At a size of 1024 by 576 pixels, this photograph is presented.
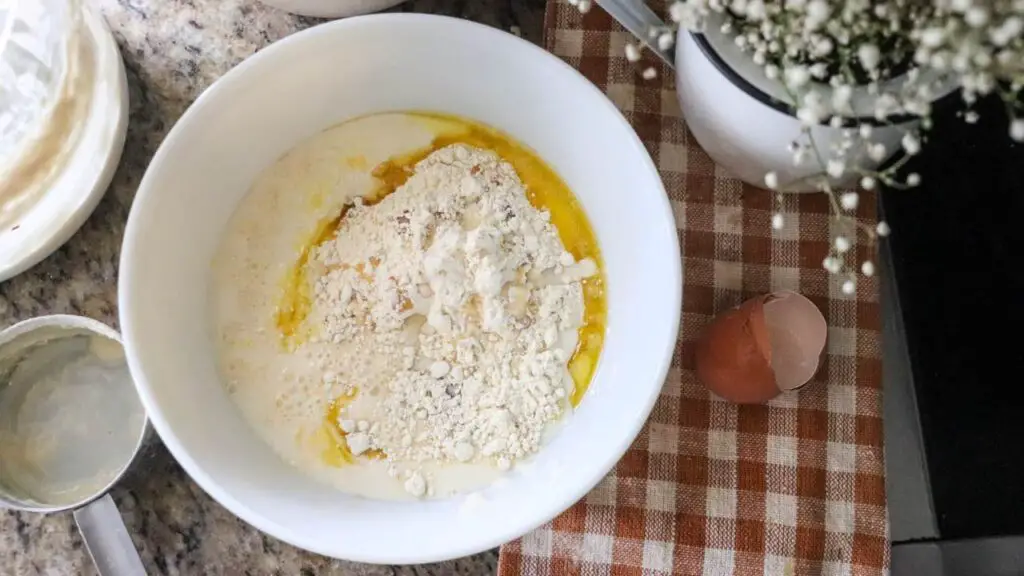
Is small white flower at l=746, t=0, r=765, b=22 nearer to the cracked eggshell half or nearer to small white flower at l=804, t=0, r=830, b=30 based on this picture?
small white flower at l=804, t=0, r=830, b=30

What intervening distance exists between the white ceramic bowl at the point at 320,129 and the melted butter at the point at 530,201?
0.01 metres

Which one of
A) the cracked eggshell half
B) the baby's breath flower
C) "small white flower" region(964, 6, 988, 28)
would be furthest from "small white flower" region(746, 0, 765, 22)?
the cracked eggshell half

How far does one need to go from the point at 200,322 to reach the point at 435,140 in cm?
27

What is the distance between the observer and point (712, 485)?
836mm

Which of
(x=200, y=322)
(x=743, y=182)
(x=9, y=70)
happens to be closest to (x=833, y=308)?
(x=743, y=182)

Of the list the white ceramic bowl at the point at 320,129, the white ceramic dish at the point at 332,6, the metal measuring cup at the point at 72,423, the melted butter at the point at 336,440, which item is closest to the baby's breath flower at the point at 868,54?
the white ceramic bowl at the point at 320,129

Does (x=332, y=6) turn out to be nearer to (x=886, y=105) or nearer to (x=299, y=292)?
(x=299, y=292)

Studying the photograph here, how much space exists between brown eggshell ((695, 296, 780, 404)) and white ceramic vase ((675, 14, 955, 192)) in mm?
118

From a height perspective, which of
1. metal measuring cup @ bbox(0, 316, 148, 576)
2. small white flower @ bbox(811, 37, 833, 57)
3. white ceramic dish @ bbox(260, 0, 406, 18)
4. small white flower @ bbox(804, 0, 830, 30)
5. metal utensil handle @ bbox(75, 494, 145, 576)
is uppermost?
small white flower @ bbox(804, 0, 830, 30)

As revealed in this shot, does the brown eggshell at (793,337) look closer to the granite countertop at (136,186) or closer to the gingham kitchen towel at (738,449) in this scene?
the gingham kitchen towel at (738,449)

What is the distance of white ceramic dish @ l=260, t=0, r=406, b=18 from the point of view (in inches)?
31.0

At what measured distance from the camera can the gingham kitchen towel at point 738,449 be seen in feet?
2.71

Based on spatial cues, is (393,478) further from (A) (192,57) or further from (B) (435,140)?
(A) (192,57)

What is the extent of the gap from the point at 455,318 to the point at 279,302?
6.6 inches
